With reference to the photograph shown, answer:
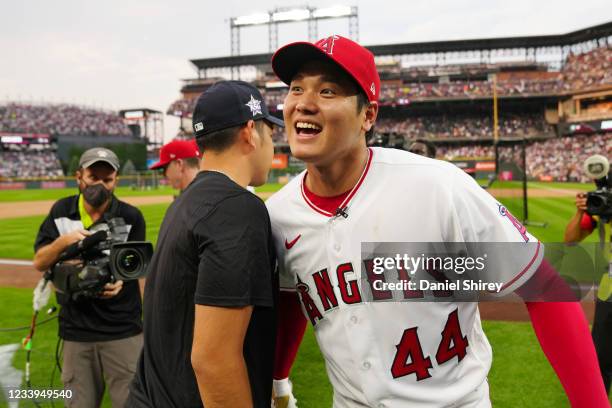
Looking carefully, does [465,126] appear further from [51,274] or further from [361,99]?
[361,99]

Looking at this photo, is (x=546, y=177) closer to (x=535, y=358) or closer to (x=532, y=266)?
(x=535, y=358)

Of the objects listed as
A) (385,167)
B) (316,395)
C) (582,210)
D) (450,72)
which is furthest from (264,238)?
(450,72)

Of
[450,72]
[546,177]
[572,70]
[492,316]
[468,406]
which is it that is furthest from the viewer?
[450,72]

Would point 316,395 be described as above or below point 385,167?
below

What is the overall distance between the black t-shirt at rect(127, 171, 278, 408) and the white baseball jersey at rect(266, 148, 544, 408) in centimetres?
24

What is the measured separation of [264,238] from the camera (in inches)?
65.2

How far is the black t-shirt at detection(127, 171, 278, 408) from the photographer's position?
1572 millimetres

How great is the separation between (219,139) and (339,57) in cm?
61

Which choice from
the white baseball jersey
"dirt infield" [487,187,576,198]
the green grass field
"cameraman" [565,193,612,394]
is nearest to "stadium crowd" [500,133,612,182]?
"dirt infield" [487,187,576,198]

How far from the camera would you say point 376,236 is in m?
1.78

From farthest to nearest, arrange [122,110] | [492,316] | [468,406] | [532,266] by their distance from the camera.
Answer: [122,110], [492,316], [468,406], [532,266]

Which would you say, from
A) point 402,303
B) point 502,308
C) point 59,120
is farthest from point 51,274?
point 59,120

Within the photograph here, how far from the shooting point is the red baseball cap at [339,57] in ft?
5.46

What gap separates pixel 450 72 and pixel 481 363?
64.8m
